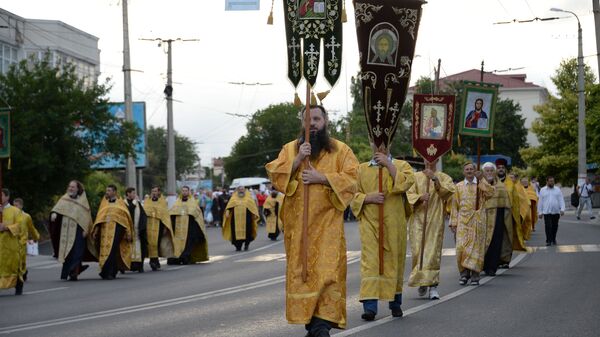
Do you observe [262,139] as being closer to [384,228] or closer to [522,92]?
[522,92]

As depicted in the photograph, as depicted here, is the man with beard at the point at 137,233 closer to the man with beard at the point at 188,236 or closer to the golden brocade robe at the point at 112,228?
the golden brocade robe at the point at 112,228

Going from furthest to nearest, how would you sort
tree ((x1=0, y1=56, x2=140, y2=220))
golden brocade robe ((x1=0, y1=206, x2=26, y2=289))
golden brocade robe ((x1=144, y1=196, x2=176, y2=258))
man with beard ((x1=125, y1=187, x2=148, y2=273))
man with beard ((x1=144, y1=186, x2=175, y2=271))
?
tree ((x1=0, y1=56, x2=140, y2=220)) < man with beard ((x1=144, y1=186, x2=175, y2=271)) < golden brocade robe ((x1=144, y1=196, x2=176, y2=258)) < man with beard ((x1=125, y1=187, x2=148, y2=273)) < golden brocade robe ((x1=0, y1=206, x2=26, y2=289))

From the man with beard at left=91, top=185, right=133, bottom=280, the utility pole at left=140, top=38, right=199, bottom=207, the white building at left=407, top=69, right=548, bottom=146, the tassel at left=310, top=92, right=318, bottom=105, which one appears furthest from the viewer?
the white building at left=407, top=69, right=548, bottom=146

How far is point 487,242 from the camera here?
1859cm

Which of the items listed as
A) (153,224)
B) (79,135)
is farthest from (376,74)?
(79,135)

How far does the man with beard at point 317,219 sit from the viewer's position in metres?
9.70

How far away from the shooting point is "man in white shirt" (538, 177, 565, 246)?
27.4m

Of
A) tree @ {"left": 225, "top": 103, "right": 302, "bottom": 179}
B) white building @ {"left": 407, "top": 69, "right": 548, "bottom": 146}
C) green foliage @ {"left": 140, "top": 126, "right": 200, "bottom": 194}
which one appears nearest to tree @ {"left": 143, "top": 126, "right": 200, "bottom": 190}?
green foliage @ {"left": 140, "top": 126, "right": 200, "bottom": 194}

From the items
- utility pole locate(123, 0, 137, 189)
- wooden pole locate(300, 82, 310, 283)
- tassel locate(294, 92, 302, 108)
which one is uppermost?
utility pole locate(123, 0, 137, 189)

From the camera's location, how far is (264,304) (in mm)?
14633

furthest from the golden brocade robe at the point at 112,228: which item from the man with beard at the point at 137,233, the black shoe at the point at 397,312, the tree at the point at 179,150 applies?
the tree at the point at 179,150

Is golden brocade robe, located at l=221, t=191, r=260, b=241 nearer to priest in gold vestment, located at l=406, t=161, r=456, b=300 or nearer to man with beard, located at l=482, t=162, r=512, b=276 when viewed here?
man with beard, located at l=482, t=162, r=512, b=276

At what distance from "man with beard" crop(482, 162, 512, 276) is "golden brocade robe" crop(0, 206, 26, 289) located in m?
7.22

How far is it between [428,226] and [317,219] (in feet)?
16.8
